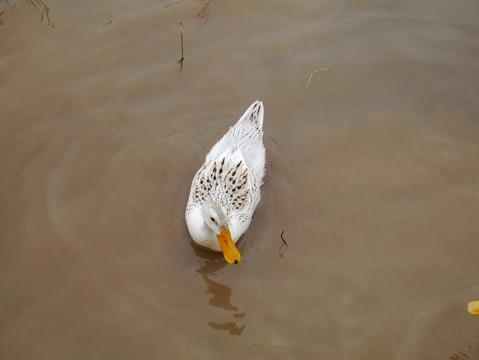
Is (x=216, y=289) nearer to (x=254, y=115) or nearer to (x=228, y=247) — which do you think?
(x=228, y=247)

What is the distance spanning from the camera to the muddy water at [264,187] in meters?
3.87

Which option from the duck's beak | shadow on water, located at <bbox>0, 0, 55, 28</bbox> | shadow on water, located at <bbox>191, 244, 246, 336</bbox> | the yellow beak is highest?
shadow on water, located at <bbox>0, 0, 55, 28</bbox>

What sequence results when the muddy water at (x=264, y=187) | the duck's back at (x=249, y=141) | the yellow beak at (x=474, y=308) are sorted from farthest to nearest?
the duck's back at (x=249, y=141)
the muddy water at (x=264, y=187)
the yellow beak at (x=474, y=308)

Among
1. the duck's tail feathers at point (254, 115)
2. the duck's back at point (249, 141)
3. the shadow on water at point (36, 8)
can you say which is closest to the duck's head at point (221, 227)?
the duck's back at point (249, 141)

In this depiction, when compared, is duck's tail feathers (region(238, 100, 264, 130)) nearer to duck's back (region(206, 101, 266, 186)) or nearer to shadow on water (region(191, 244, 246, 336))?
duck's back (region(206, 101, 266, 186))

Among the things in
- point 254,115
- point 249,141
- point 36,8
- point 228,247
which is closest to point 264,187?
point 249,141

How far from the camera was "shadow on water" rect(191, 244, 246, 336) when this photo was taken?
12.8 feet

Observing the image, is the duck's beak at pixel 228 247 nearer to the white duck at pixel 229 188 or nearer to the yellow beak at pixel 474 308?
the white duck at pixel 229 188

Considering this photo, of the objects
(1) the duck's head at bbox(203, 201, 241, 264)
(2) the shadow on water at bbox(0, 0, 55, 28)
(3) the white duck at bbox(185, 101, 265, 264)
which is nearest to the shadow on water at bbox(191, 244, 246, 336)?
(3) the white duck at bbox(185, 101, 265, 264)

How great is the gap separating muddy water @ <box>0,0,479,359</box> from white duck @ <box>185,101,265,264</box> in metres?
0.27

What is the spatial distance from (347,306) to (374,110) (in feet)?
8.49

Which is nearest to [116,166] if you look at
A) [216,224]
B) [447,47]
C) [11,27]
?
[216,224]

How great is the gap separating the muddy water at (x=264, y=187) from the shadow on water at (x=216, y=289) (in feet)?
0.05

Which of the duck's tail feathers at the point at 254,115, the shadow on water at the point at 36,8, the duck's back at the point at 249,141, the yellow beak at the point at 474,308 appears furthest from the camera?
the shadow on water at the point at 36,8
